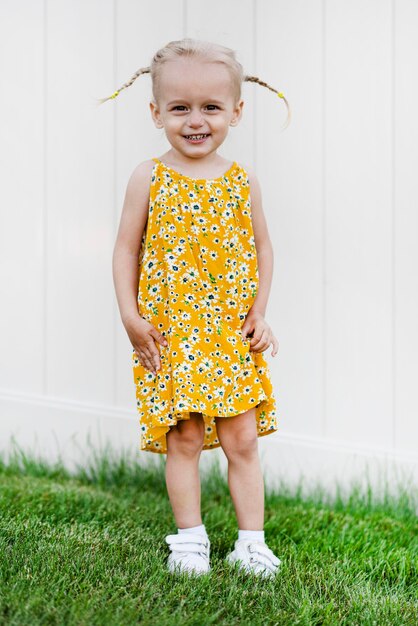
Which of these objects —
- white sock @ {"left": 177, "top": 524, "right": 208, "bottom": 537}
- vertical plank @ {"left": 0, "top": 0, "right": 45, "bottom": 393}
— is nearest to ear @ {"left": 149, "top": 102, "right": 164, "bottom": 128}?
white sock @ {"left": 177, "top": 524, "right": 208, "bottom": 537}

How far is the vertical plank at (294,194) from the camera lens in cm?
290

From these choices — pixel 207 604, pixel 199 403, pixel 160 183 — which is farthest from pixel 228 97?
pixel 207 604

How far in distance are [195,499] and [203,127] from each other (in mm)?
851

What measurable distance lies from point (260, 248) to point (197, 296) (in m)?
0.24

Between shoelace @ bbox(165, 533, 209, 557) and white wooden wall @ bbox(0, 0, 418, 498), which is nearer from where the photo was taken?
shoelace @ bbox(165, 533, 209, 557)

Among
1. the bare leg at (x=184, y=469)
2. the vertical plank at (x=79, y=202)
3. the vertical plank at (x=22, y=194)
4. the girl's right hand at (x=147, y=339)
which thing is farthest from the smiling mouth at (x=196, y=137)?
the vertical plank at (x=22, y=194)

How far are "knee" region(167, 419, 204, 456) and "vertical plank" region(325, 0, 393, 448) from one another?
2.55 feet

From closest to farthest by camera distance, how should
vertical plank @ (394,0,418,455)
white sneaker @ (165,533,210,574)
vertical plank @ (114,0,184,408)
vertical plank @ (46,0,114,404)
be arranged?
white sneaker @ (165,533,210,574) < vertical plank @ (394,0,418,455) < vertical plank @ (114,0,184,408) < vertical plank @ (46,0,114,404)

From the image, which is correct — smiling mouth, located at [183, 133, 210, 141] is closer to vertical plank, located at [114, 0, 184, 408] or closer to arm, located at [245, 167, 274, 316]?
arm, located at [245, 167, 274, 316]

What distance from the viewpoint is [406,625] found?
1937 millimetres

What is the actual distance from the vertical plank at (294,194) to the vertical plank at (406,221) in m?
0.24

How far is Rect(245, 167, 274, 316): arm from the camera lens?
2318 millimetres

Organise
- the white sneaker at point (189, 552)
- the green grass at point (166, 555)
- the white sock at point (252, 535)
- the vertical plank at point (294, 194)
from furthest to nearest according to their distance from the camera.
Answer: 1. the vertical plank at point (294, 194)
2. the white sock at point (252, 535)
3. the white sneaker at point (189, 552)
4. the green grass at point (166, 555)

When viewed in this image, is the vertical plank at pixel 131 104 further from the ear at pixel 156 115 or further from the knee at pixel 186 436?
the knee at pixel 186 436
